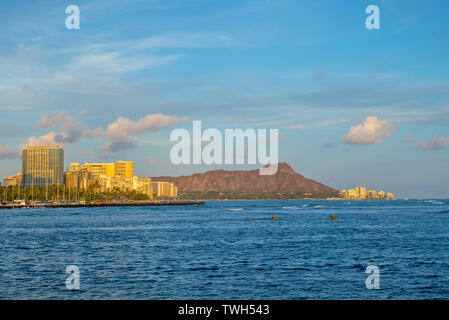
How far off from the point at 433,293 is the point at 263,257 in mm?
22263
